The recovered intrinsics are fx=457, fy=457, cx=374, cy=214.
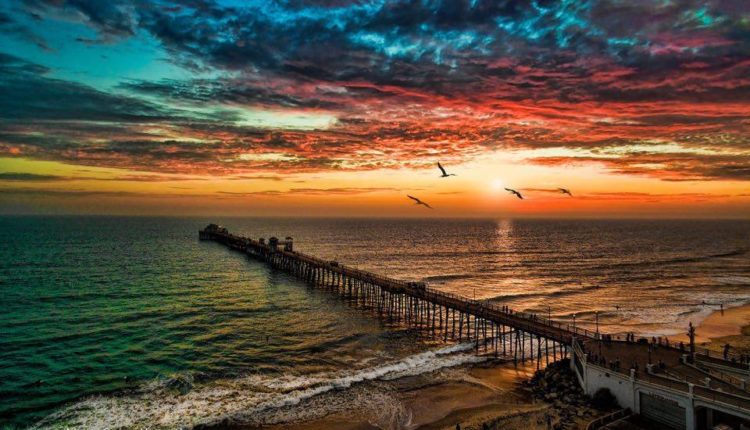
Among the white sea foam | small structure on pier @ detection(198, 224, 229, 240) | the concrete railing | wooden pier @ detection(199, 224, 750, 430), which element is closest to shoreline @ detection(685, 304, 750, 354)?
wooden pier @ detection(199, 224, 750, 430)

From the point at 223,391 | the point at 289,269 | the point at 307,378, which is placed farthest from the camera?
the point at 289,269

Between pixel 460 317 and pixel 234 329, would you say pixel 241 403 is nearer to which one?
pixel 234 329

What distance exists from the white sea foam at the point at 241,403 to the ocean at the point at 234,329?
0.13 m

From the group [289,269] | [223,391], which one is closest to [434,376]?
[223,391]

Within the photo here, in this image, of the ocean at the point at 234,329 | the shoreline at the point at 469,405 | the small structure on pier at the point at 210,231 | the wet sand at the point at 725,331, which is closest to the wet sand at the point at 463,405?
the shoreline at the point at 469,405

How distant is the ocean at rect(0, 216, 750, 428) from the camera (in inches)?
1211

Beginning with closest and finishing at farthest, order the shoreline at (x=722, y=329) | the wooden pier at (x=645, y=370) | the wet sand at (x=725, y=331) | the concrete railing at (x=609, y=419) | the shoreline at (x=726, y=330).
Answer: the wooden pier at (x=645, y=370)
the concrete railing at (x=609, y=419)
the shoreline at (x=726, y=330)
the wet sand at (x=725, y=331)
the shoreline at (x=722, y=329)

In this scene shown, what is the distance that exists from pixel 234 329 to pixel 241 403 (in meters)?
18.0

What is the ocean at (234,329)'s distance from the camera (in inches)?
1211

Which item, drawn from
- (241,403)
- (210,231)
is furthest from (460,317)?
(210,231)

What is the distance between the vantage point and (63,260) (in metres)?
96.2

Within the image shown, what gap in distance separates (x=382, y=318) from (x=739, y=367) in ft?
115

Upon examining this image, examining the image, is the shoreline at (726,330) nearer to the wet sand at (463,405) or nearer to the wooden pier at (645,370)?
the wooden pier at (645,370)

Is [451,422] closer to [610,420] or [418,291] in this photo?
[610,420]
